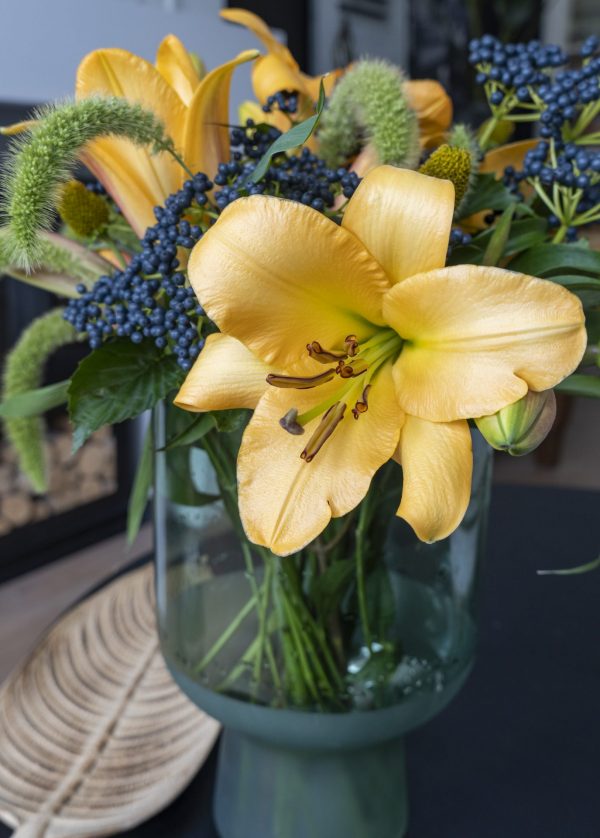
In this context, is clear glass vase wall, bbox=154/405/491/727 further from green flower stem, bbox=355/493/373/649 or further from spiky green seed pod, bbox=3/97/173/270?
spiky green seed pod, bbox=3/97/173/270

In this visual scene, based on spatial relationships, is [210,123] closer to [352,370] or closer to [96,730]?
[352,370]

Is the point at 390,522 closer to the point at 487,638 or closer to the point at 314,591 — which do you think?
the point at 314,591

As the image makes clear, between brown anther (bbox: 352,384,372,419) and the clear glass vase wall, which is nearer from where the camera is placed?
brown anther (bbox: 352,384,372,419)

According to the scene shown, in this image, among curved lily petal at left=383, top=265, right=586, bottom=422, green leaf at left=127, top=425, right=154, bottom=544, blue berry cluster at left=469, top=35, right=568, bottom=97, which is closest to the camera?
curved lily petal at left=383, top=265, right=586, bottom=422

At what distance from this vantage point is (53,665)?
76 centimetres

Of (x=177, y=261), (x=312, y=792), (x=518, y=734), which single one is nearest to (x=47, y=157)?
(x=177, y=261)

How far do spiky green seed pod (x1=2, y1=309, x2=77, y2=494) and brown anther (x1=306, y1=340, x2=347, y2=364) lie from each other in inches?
7.6

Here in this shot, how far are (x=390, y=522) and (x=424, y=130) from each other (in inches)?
9.1

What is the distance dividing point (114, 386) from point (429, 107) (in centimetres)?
23

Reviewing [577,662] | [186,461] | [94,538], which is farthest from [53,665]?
[94,538]

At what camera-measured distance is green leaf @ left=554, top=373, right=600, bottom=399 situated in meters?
0.38

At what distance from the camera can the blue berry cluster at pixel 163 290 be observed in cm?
38

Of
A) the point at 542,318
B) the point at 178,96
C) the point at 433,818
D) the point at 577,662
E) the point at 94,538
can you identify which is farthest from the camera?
the point at 94,538

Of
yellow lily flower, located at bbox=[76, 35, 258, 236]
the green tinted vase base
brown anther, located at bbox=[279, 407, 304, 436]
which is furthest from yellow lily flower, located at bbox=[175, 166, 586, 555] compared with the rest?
the green tinted vase base
